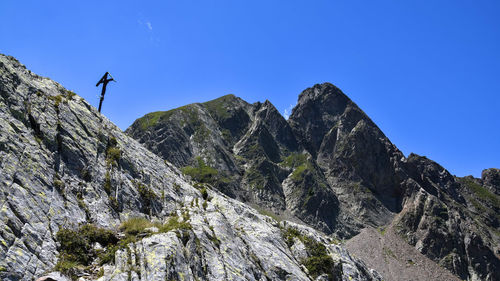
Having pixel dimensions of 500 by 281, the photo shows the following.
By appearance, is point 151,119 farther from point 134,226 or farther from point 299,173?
point 134,226

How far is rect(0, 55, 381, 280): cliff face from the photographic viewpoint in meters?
16.8

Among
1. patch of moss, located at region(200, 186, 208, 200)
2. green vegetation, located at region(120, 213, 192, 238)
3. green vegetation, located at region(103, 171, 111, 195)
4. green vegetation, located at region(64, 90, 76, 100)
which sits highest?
green vegetation, located at region(64, 90, 76, 100)

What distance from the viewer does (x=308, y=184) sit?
604 feet

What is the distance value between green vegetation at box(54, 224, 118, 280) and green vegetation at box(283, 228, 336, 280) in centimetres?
1762

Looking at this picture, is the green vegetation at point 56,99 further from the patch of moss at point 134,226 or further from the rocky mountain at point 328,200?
the rocky mountain at point 328,200

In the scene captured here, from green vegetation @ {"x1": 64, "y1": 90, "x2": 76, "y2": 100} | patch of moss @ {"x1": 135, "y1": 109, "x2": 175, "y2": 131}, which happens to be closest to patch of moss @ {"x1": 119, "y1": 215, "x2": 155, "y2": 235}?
green vegetation @ {"x1": 64, "y1": 90, "x2": 76, "y2": 100}

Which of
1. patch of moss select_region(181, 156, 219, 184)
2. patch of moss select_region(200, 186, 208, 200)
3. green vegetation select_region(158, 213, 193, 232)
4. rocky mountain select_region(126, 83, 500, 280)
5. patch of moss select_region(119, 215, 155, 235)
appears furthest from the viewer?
patch of moss select_region(181, 156, 219, 184)

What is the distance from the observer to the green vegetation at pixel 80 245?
53.3ft

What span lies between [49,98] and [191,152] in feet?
484

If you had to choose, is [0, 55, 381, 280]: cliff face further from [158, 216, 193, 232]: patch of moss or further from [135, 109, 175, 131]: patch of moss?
[135, 109, 175, 131]: patch of moss

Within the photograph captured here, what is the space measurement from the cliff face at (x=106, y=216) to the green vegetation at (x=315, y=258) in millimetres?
102

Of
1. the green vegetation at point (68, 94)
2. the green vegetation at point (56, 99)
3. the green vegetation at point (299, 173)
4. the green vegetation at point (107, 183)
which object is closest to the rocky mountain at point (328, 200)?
the green vegetation at point (299, 173)

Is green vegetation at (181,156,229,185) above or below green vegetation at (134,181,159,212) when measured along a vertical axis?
above

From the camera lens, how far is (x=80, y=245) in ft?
59.6
